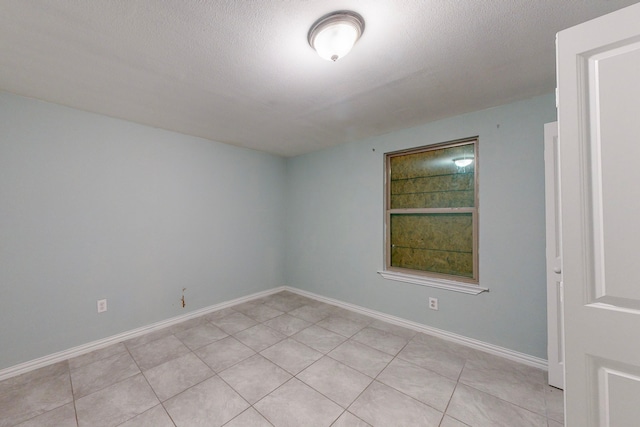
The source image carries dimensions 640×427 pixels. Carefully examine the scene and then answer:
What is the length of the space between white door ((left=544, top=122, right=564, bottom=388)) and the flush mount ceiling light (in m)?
1.76

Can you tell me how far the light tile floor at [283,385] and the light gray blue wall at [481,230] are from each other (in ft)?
1.00

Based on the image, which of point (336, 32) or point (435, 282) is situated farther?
point (435, 282)

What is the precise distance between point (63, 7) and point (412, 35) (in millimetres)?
1869

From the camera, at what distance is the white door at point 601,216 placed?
828 millimetres

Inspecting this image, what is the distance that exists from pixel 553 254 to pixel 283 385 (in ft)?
7.82

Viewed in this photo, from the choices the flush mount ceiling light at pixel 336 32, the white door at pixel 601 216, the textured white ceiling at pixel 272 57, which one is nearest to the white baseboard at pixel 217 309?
the white door at pixel 601 216

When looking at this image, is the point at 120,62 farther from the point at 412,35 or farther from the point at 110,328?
the point at 110,328

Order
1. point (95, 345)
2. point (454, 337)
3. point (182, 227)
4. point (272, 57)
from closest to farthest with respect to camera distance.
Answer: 1. point (272, 57)
2. point (95, 345)
3. point (454, 337)
4. point (182, 227)

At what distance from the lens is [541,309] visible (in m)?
2.17

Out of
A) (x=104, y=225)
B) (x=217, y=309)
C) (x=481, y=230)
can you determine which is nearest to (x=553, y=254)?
(x=481, y=230)

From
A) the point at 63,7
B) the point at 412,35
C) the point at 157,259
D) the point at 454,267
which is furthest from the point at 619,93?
the point at 157,259

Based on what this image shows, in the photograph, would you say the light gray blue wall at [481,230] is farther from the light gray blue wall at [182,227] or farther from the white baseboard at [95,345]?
the white baseboard at [95,345]

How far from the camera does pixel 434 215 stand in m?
2.89

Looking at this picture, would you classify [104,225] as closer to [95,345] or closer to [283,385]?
[95,345]
